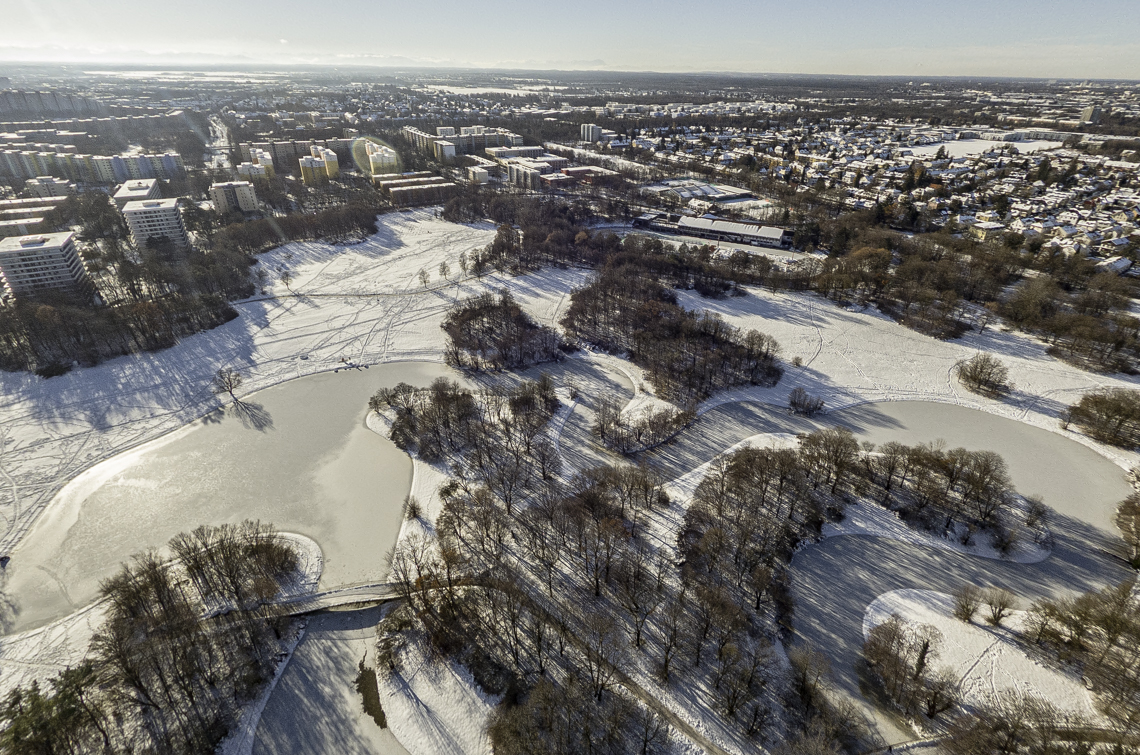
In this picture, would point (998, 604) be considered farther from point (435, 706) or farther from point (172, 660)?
point (172, 660)

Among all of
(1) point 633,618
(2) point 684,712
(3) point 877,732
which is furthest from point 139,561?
(3) point 877,732

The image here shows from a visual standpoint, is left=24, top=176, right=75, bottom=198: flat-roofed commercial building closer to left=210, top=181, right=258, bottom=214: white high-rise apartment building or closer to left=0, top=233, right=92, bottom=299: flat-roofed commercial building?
left=210, top=181, right=258, bottom=214: white high-rise apartment building

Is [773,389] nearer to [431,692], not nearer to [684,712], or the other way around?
[684,712]

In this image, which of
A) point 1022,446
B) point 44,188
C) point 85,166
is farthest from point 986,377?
point 85,166

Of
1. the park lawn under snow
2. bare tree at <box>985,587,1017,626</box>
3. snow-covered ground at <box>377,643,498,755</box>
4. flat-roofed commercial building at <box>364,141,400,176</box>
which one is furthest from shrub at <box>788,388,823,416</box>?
flat-roofed commercial building at <box>364,141,400,176</box>

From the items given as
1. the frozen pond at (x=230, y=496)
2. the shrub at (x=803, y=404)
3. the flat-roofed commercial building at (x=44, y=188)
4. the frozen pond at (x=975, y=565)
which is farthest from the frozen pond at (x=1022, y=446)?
the flat-roofed commercial building at (x=44, y=188)
